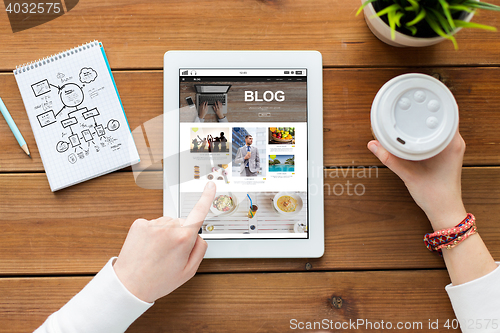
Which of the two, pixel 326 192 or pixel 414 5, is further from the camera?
pixel 326 192

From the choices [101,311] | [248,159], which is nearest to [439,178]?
[248,159]

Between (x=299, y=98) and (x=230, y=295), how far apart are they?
1.35 ft

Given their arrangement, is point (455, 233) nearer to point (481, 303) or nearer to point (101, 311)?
point (481, 303)

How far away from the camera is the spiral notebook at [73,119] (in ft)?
1.95

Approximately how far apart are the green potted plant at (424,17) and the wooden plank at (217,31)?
0.07 meters

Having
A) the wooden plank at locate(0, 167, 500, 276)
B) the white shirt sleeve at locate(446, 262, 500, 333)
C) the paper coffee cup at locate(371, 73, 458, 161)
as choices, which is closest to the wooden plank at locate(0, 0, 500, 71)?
the paper coffee cup at locate(371, 73, 458, 161)

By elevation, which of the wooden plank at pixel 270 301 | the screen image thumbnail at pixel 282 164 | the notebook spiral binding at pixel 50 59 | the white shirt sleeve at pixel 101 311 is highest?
the notebook spiral binding at pixel 50 59

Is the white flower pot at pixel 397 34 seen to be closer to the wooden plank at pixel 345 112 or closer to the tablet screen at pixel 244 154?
the wooden plank at pixel 345 112

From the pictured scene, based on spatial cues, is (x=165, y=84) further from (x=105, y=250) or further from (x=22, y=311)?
(x=22, y=311)

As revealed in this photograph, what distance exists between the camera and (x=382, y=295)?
61cm

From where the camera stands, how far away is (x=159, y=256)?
520mm

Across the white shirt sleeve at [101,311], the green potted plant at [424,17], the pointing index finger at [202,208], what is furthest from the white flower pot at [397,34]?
the white shirt sleeve at [101,311]

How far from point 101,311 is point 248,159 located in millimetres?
367

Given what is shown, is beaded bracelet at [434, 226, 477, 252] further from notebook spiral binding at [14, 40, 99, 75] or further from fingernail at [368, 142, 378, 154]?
notebook spiral binding at [14, 40, 99, 75]
